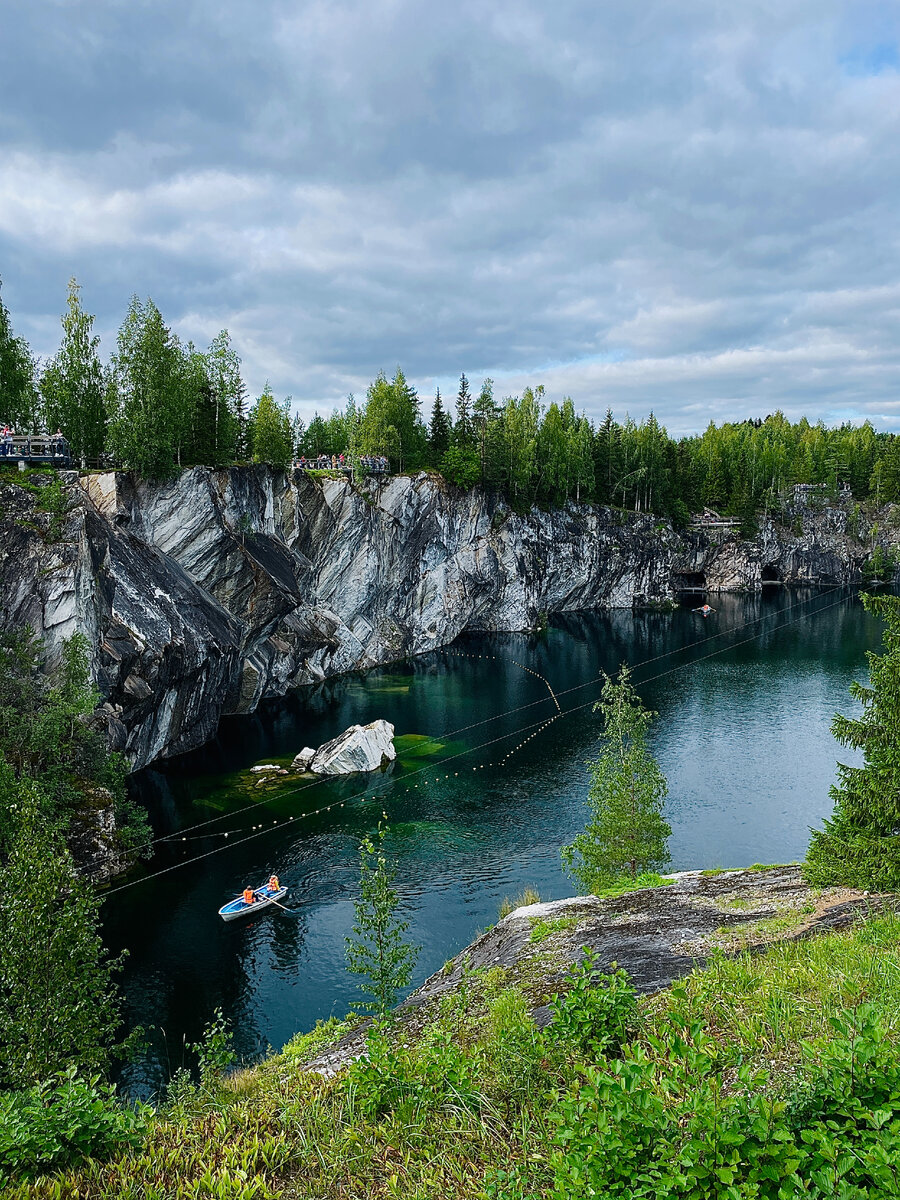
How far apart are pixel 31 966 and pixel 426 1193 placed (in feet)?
44.5

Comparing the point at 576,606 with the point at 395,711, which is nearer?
the point at 395,711

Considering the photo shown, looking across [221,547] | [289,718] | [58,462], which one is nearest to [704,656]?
[289,718]

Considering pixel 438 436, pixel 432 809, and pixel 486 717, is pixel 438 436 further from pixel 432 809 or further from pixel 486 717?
pixel 432 809

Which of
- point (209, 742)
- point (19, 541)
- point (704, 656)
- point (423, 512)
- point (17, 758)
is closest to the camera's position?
point (17, 758)

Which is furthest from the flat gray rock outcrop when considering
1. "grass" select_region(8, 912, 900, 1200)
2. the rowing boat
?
the rowing boat

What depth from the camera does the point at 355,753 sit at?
48.5 m

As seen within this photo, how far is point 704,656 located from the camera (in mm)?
78688

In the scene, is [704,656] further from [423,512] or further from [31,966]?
[31,966]

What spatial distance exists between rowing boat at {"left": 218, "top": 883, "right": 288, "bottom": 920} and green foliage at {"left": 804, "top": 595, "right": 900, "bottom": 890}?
2385 cm

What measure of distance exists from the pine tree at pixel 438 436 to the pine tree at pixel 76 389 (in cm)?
4531

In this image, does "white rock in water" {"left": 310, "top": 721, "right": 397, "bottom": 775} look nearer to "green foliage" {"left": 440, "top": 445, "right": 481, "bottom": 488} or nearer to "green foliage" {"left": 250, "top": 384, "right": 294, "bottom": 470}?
"green foliage" {"left": 250, "top": 384, "right": 294, "bottom": 470}

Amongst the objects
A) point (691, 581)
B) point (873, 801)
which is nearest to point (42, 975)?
point (873, 801)

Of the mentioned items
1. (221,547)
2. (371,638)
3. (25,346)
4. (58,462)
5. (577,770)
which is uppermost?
(25,346)

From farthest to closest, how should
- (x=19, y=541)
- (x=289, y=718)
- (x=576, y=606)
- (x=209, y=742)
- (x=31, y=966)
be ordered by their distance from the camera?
(x=576, y=606) < (x=289, y=718) < (x=209, y=742) < (x=19, y=541) < (x=31, y=966)
